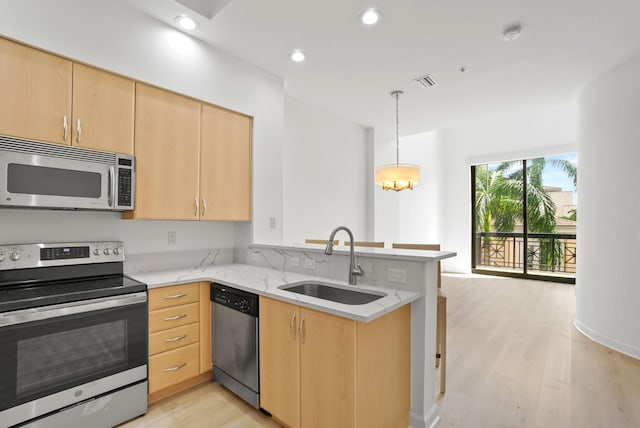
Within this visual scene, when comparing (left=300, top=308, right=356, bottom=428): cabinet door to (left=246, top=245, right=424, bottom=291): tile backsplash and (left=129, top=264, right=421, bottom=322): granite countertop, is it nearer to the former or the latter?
(left=129, top=264, right=421, bottom=322): granite countertop

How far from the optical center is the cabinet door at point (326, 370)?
58.8 inches

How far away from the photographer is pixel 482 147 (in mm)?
6859

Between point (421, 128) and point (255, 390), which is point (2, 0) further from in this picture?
point (421, 128)

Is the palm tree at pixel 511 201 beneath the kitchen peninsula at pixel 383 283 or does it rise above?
above

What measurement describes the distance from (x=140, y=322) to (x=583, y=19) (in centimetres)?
376

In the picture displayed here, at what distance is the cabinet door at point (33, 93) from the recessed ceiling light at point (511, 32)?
312 centimetres

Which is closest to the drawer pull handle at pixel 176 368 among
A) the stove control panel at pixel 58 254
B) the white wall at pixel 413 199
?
the stove control panel at pixel 58 254

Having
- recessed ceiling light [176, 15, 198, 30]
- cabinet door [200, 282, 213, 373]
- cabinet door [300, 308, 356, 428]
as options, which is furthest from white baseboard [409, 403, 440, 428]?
recessed ceiling light [176, 15, 198, 30]

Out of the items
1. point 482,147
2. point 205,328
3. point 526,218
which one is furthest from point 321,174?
point 526,218

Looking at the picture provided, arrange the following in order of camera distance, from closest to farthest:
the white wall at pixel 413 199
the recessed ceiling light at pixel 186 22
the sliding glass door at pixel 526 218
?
the recessed ceiling light at pixel 186 22 < the white wall at pixel 413 199 < the sliding glass door at pixel 526 218

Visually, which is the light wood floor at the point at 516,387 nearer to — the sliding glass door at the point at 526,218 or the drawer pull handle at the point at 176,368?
the drawer pull handle at the point at 176,368

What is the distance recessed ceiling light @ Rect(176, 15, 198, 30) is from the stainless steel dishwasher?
1995 millimetres

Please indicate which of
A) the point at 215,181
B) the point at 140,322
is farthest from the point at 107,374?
the point at 215,181

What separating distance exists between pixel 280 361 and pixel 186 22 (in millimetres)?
2525
